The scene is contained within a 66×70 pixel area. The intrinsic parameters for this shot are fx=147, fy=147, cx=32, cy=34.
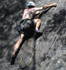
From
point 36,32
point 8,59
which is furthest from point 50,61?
point 8,59

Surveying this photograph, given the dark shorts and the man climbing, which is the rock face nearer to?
the man climbing

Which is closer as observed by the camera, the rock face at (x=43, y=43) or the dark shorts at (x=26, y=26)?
the rock face at (x=43, y=43)

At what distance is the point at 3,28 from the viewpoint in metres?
5.92

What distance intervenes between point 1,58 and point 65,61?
2.14 metres

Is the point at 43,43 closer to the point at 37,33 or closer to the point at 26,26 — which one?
the point at 37,33

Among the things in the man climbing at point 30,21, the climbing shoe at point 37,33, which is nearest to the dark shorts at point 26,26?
the man climbing at point 30,21

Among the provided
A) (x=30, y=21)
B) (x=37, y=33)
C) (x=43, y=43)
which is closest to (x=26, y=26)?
(x=30, y=21)

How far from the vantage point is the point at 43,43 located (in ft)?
15.3

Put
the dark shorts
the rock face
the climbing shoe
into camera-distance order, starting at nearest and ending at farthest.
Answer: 1. the rock face
2. the climbing shoe
3. the dark shorts

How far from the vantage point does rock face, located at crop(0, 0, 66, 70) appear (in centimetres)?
418

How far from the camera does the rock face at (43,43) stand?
418 centimetres

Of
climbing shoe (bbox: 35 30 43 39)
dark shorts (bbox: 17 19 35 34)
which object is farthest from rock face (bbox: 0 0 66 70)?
dark shorts (bbox: 17 19 35 34)

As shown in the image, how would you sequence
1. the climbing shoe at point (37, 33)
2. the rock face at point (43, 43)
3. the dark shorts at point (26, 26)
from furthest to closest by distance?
the dark shorts at point (26, 26) < the climbing shoe at point (37, 33) < the rock face at point (43, 43)

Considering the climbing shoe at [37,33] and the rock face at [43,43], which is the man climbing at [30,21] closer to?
the climbing shoe at [37,33]
